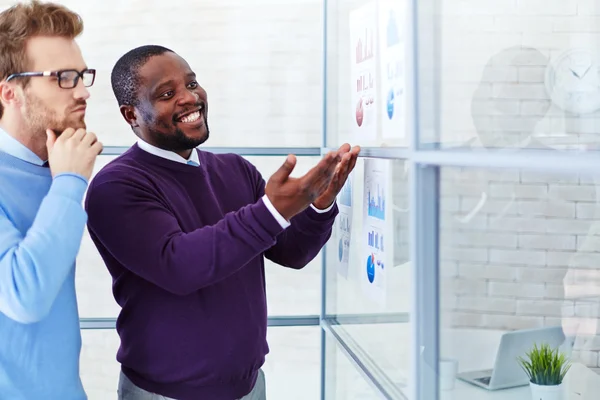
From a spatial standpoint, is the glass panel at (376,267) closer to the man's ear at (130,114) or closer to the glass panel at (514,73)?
the glass panel at (514,73)

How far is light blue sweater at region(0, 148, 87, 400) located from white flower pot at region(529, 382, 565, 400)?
2.62 feet

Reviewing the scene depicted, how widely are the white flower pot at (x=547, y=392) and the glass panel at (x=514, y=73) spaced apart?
34cm

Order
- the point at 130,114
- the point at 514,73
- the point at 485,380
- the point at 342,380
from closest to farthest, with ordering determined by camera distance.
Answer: the point at 514,73 → the point at 485,380 → the point at 130,114 → the point at 342,380

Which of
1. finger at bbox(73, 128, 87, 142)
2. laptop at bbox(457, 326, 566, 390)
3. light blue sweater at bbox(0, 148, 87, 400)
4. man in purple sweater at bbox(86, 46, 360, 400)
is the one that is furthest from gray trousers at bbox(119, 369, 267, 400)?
laptop at bbox(457, 326, 566, 390)

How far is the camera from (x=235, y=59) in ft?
8.53

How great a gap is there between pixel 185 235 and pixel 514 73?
755mm

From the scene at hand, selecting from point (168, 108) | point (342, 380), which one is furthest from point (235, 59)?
point (342, 380)

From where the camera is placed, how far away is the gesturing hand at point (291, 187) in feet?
4.73

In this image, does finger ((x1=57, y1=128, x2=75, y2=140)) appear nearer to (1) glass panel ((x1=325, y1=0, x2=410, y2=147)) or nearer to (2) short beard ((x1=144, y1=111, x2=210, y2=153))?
(2) short beard ((x1=144, y1=111, x2=210, y2=153))

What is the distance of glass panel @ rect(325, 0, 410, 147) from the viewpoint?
1.60 metres

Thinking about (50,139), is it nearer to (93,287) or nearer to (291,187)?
(291,187)

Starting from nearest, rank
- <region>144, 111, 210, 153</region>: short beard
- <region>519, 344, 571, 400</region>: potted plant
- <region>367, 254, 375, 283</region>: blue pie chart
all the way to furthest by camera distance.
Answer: <region>519, 344, 571, 400</region>: potted plant, <region>144, 111, 210, 153</region>: short beard, <region>367, 254, 375, 283</region>: blue pie chart

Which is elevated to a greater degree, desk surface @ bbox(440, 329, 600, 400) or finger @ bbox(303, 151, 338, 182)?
finger @ bbox(303, 151, 338, 182)

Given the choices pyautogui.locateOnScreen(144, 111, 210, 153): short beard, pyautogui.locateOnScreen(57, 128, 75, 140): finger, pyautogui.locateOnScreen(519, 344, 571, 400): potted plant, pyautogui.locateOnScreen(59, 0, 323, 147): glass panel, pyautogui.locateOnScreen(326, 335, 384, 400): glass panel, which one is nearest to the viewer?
pyautogui.locateOnScreen(519, 344, 571, 400): potted plant
